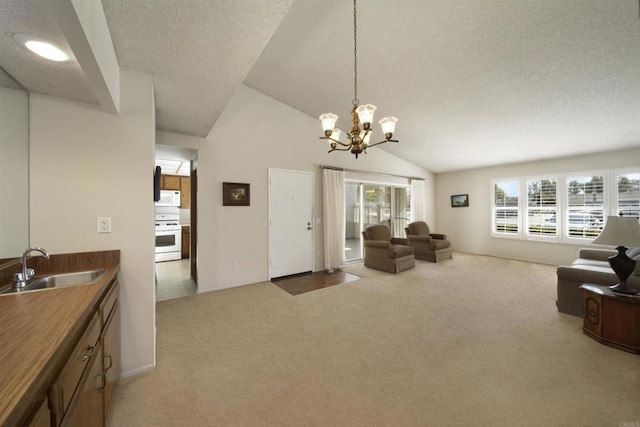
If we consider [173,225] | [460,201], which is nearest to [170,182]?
[173,225]

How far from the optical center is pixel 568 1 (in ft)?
7.03

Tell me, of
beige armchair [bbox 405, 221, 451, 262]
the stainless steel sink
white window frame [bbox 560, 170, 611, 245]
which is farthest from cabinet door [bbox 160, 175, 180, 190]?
white window frame [bbox 560, 170, 611, 245]

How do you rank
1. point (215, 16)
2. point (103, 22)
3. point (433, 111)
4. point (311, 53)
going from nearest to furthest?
point (103, 22) < point (215, 16) < point (311, 53) < point (433, 111)

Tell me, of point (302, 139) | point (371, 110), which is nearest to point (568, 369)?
point (371, 110)

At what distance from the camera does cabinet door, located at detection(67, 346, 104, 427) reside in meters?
0.94

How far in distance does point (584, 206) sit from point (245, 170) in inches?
280

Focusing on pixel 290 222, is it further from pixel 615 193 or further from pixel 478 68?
pixel 615 193

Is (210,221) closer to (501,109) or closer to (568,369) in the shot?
(568,369)

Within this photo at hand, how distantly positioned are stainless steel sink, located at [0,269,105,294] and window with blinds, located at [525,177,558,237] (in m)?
7.91

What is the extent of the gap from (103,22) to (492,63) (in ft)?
12.6

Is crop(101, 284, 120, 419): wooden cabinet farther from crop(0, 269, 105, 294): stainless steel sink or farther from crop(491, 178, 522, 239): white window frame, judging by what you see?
crop(491, 178, 522, 239): white window frame

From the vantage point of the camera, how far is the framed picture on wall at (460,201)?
6.90 m

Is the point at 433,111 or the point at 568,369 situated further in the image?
the point at 433,111

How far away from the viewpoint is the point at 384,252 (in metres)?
4.91
